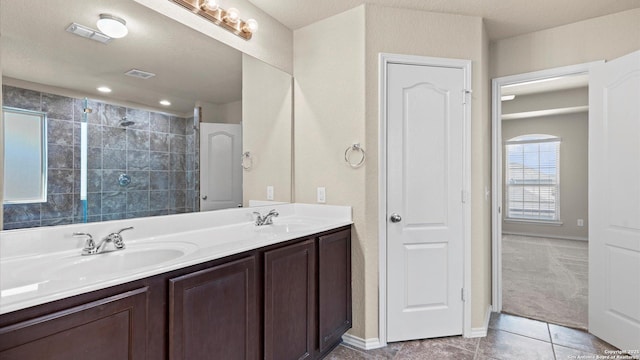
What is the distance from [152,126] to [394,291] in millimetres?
1935

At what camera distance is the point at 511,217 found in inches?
261

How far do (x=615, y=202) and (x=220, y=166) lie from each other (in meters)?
2.81

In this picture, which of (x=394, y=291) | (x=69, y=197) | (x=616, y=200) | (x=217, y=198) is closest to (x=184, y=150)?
(x=217, y=198)

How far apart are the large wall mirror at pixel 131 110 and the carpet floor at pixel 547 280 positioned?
9.04ft

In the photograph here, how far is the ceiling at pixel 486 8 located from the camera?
2266 mm

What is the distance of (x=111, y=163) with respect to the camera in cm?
151

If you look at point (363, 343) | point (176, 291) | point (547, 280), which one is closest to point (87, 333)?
point (176, 291)

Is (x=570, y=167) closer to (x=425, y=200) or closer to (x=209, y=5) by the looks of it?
(x=425, y=200)

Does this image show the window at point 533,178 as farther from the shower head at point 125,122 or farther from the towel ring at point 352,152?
the shower head at point 125,122

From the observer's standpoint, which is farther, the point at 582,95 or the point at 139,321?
the point at 582,95

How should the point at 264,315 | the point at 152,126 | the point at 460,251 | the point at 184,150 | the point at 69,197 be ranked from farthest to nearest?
the point at 460,251
the point at 184,150
the point at 152,126
the point at 264,315
the point at 69,197

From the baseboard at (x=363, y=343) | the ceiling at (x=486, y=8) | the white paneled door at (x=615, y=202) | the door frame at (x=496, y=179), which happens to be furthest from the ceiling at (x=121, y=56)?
the white paneled door at (x=615, y=202)

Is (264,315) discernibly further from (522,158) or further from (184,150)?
(522,158)

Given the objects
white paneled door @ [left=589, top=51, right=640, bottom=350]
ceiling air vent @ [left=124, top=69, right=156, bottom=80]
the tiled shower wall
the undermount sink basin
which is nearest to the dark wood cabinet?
the undermount sink basin
